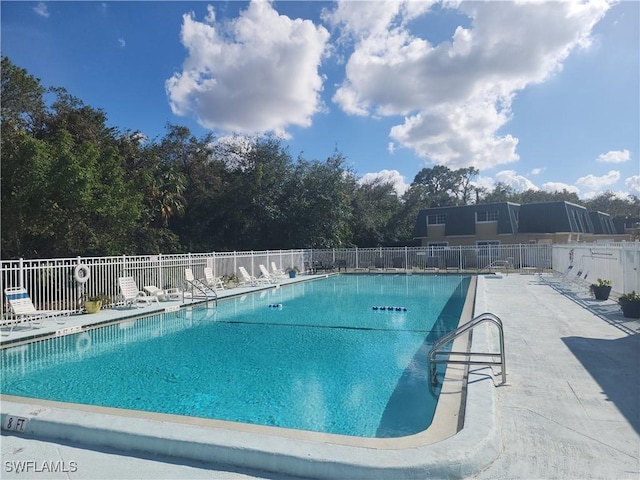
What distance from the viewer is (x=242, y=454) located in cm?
337

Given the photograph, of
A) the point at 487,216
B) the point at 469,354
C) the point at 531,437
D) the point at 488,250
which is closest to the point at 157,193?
the point at 488,250

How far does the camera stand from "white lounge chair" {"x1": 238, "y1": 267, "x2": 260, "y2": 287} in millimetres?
18709

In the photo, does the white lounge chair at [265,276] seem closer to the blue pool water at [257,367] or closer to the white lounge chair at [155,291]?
the white lounge chair at [155,291]

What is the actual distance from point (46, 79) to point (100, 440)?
2050cm

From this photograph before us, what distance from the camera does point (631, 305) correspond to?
8984 mm

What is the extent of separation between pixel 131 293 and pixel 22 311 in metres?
3.22

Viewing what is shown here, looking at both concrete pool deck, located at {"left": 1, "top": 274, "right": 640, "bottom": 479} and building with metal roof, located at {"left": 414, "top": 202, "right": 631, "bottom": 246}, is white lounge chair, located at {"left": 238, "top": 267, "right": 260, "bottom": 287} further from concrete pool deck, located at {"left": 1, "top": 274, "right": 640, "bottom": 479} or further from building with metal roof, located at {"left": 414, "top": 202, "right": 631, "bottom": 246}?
building with metal roof, located at {"left": 414, "top": 202, "right": 631, "bottom": 246}

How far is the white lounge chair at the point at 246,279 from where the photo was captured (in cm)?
1871

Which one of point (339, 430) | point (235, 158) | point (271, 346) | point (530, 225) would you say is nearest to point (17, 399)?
point (339, 430)

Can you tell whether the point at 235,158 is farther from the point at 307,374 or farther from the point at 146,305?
the point at 307,374

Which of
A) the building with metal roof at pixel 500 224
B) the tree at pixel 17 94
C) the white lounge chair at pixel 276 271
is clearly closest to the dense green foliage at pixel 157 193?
the tree at pixel 17 94

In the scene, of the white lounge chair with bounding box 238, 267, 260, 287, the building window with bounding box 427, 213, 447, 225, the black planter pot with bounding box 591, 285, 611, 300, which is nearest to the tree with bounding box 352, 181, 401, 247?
the building window with bounding box 427, 213, 447, 225

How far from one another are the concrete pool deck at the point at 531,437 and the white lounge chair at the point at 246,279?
13.8 metres

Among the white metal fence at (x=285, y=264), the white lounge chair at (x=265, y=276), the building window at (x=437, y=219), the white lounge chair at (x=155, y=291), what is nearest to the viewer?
the white metal fence at (x=285, y=264)
